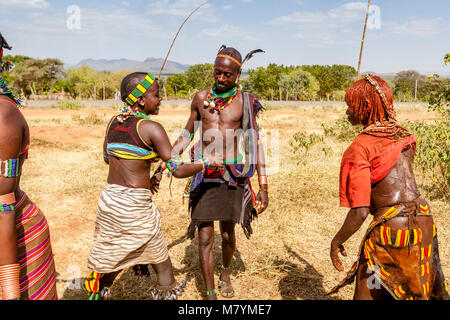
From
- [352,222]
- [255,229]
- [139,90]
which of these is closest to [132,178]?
[139,90]

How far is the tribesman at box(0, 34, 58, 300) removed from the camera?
5.36 ft

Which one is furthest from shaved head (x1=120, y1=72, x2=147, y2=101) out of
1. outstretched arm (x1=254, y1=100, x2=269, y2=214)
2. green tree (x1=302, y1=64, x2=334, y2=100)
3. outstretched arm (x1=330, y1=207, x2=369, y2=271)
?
green tree (x1=302, y1=64, x2=334, y2=100)

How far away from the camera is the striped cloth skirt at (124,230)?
2.41 metres

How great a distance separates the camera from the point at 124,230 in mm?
2439

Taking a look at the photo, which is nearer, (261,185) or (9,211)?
(9,211)

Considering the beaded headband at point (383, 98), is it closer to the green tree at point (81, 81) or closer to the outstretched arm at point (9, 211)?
the outstretched arm at point (9, 211)

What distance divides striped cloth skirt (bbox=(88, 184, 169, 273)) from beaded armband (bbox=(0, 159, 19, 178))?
0.81m

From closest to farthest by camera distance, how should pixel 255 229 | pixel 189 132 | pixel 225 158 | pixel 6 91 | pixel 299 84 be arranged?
pixel 6 91
pixel 225 158
pixel 189 132
pixel 255 229
pixel 299 84

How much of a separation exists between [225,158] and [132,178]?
0.93 metres

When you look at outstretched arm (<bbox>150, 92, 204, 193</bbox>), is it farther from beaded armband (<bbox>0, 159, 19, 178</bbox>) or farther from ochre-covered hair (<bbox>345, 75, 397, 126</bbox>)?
ochre-covered hair (<bbox>345, 75, 397, 126</bbox>)

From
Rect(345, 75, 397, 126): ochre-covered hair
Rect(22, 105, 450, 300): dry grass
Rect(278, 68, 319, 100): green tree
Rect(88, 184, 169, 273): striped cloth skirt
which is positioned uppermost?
Rect(278, 68, 319, 100): green tree

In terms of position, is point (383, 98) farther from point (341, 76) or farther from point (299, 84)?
point (341, 76)

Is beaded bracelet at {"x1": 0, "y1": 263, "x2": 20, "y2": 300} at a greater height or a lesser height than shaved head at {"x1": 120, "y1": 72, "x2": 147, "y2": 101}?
lesser

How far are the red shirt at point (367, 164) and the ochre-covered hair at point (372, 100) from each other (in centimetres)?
14
